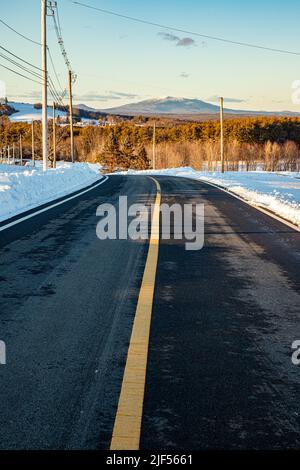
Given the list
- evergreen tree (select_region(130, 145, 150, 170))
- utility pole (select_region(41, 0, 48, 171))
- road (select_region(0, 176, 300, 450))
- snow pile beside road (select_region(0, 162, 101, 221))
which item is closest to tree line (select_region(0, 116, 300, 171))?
evergreen tree (select_region(130, 145, 150, 170))

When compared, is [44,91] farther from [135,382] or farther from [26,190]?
[135,382]

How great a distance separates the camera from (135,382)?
302 cm

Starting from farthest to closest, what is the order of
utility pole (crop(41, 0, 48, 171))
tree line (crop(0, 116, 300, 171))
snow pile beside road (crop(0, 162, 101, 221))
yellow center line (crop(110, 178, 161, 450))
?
tree line (crop(0, 116, 300, 171)), utility pole (crop(41, 0, 48, 171)), snow pile beside road (crop(0, 162, 101, 221)), yellow center line (crop(110, 178, 161, 450))

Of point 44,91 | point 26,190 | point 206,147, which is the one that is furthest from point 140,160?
point 26,190

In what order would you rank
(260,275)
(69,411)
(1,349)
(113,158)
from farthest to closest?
(113,158)
(260,275)
(1,349)
(69,411)

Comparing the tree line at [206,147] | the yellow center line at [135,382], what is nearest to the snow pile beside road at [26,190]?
the yellow center line at [135,382]

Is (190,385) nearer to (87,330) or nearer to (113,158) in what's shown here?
(87,330)

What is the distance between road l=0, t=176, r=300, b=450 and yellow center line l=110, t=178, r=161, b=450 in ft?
0.14

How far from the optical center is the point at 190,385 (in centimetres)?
298

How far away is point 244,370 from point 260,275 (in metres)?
2.73

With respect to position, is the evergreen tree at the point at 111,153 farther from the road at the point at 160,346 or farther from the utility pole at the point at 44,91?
the road at the point at 160,346

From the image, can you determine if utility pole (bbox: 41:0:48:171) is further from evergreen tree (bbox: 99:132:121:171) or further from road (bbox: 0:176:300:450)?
evergreen tree (bbox: 99:132:121:171)

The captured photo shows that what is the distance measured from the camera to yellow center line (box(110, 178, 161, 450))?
8.00 ft
